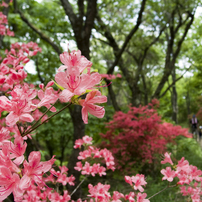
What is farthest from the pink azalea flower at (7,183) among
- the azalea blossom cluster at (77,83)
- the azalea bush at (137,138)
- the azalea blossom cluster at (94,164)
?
the azalea bush at (137,138)

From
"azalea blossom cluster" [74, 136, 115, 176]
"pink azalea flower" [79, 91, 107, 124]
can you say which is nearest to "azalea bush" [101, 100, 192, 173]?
"azalea blossom cluster" [74, 136, 115, 176]

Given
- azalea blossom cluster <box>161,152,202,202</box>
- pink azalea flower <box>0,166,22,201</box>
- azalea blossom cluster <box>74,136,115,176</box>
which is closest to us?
pink azalea flower <box>0,166,22,201</box>

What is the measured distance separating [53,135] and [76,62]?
4668 millimetres

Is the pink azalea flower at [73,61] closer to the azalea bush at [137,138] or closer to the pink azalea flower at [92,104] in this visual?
the pink azalea flower at [92,104]

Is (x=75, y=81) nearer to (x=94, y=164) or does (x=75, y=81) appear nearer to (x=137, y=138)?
(x=94, y=164)

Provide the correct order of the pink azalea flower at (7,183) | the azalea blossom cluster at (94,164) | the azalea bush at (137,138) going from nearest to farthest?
1. the pink azalea flower at (7,183)
2. the azalea blossom cluster at (94,164)
3. the azalea bush at (137,138)

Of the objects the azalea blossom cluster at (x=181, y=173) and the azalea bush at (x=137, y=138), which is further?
the azalea bush at (x=137, y=138)

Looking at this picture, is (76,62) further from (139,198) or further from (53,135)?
(53,135)

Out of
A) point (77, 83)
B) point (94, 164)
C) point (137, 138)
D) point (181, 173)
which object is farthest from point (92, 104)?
point (137, 138)

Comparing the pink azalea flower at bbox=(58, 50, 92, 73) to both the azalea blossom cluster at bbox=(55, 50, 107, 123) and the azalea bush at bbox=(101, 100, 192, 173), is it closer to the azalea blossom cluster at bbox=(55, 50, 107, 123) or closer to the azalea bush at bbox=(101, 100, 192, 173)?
the azalea blossom cluster at bbox=(55, 50, 107, 123)

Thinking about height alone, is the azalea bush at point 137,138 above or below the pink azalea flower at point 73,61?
below

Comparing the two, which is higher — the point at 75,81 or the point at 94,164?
the point at 75,81

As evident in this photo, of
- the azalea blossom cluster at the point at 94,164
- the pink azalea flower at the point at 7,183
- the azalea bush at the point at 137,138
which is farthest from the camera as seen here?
the azalea bush at the point at 137,138

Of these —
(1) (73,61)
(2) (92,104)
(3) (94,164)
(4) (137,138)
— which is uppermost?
(1) (73,61)
